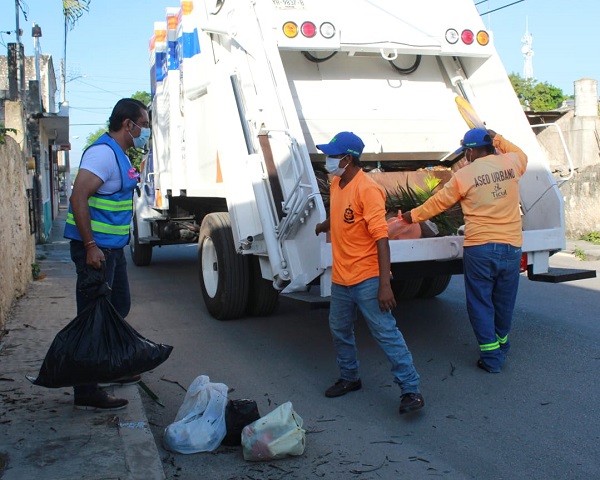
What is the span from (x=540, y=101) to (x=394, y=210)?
112 ft

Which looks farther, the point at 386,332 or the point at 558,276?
the point at 558,276

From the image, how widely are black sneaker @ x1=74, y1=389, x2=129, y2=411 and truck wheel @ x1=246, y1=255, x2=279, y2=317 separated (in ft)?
8.94

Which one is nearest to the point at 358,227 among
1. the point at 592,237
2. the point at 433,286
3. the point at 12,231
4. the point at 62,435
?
the point at 62,435

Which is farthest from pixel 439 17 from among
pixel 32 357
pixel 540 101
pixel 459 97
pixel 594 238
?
pixel 540 101

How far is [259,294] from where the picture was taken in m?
6.92

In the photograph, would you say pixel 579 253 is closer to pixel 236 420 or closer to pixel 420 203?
pixel 420 203

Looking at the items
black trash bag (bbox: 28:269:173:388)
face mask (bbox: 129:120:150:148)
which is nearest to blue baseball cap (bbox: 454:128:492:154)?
face mask (bbox: 129:120:150:148)

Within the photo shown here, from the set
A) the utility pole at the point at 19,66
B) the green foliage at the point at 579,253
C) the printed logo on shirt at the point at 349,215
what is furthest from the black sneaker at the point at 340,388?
the utility pole at the point at 19,66

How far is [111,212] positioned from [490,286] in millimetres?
2643

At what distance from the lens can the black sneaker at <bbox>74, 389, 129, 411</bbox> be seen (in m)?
4.17

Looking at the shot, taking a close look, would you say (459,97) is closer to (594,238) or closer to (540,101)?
(594,238)

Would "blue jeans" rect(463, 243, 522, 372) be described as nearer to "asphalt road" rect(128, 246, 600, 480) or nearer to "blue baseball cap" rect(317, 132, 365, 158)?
"asphalt road" rect(128, 246, 600, 480)

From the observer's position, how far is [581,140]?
15.9m

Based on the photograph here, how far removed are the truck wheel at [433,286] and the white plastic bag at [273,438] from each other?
415cm
